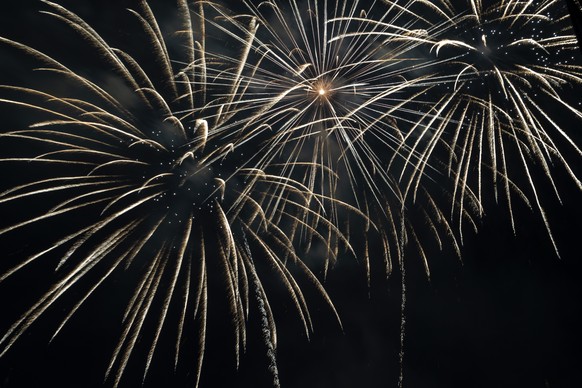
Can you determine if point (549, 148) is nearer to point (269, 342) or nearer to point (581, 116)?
point (581, 116)

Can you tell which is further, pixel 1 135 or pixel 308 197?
pixel 308 197

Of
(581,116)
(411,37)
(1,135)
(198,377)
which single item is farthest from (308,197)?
(1,135)

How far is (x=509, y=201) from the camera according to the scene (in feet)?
35.1

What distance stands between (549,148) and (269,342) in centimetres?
991

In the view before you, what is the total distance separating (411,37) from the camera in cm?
1062

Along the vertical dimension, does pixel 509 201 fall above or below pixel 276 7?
below

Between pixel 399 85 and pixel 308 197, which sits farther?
pixel 308 197

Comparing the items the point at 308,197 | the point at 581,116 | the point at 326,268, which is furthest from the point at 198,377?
the point at 581,116

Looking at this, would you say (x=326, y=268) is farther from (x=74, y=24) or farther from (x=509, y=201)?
(x=74, y=24)

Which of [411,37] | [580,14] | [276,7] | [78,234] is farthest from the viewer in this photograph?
[276,7]

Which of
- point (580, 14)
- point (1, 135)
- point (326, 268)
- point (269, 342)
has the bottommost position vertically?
point (580, 14)

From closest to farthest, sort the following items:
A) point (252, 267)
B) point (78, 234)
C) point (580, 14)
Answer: point (580, 14) < point (78, 234) < point (252, 267)

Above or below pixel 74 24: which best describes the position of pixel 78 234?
below

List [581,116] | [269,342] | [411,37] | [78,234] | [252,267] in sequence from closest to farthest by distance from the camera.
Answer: [581,116]
[411,37]
[78,234]
[252,267]
[269,342]
